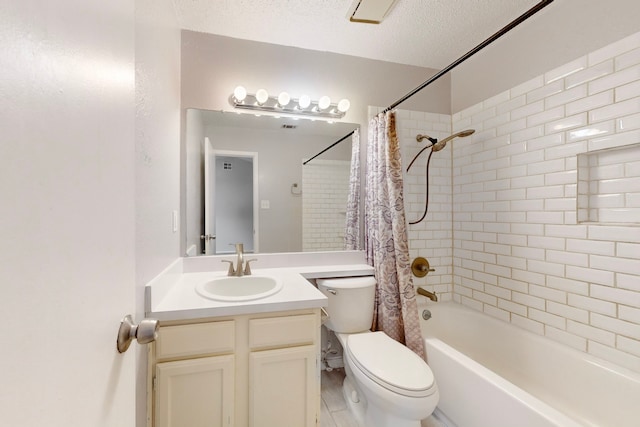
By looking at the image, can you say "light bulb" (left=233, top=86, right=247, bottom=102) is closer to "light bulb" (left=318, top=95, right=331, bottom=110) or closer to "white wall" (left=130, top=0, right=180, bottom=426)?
"white wall" (left=130, top=0, right=180, bottom=426)

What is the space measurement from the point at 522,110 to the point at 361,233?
133 cm

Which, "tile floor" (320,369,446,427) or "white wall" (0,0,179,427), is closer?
"white wall" (0,0,179,427)

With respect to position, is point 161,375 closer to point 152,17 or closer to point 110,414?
point 110,414

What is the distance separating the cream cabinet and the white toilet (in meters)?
0.28

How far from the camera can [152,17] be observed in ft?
3.92

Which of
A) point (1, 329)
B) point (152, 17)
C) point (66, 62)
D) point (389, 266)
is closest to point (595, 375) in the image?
point (389, 266)

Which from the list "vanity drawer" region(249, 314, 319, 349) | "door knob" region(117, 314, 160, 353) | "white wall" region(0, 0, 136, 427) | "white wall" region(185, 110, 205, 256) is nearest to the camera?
"white wall" region(0, 0, 136, 427)

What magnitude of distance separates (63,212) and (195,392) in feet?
3.66

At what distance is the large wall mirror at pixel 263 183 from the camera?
1837 mm

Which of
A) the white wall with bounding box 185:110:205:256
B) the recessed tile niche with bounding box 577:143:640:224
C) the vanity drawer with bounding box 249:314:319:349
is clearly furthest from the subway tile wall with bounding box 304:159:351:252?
the recessed tile niche with bounding box 577:143:640:224

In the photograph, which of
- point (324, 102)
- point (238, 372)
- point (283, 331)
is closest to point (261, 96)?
point (324, 102)

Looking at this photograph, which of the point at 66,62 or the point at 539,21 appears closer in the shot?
the point at 66,62

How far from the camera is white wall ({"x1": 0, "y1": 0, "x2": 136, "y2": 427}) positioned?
0.28 metres

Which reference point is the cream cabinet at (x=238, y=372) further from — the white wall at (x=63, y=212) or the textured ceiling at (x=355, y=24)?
the textured ceiling at (x=355, y=24)
